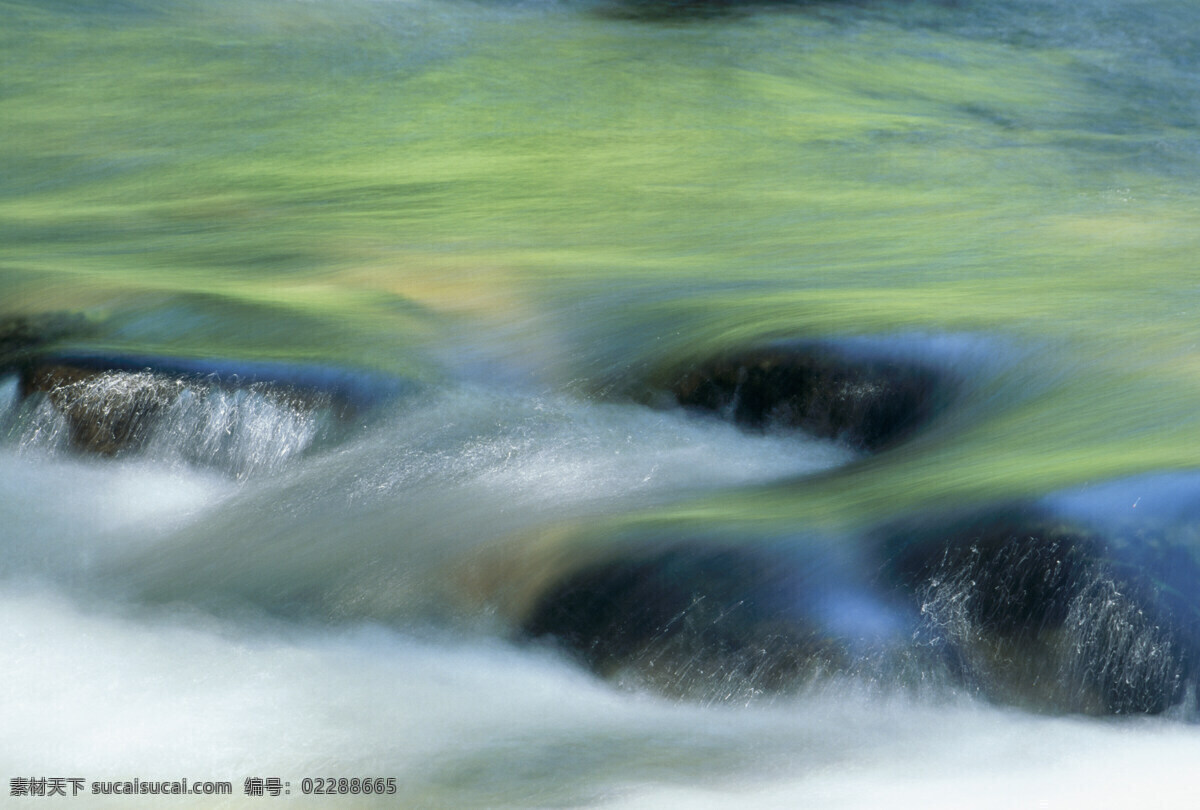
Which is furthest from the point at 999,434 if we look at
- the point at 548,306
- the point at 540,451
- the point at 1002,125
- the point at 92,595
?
the point at 1002,125

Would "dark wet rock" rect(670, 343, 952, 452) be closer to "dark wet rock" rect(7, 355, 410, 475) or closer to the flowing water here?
the flowing water

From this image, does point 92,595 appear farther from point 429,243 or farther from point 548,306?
point 429,243

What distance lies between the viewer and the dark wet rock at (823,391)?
17.0 feet

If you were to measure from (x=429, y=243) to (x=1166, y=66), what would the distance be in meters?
5.43

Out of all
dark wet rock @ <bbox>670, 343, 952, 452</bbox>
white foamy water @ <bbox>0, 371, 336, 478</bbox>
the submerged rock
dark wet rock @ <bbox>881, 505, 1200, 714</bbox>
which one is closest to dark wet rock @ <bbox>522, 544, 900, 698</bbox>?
the submerged rock

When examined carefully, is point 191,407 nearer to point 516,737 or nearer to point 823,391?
point 516,737

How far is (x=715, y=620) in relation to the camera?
407cm

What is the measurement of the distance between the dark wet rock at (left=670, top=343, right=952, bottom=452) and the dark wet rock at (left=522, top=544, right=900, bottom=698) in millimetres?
1116

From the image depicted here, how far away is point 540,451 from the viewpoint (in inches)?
202

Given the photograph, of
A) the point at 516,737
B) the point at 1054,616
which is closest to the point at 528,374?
the point at 516,737

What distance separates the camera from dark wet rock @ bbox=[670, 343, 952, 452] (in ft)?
17.0

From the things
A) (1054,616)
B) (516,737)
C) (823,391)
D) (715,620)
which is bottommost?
(516,737)

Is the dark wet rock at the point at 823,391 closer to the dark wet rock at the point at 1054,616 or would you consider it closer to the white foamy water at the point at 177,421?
the dark wet rock at the point at 1054,616

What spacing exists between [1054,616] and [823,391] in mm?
1547
